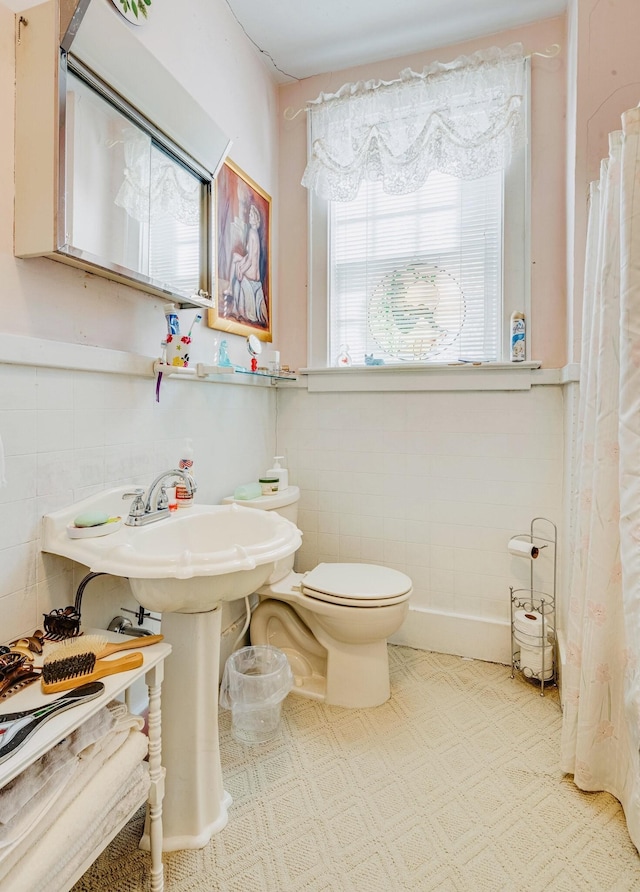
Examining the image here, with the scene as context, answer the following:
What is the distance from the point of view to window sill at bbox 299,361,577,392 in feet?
6.56

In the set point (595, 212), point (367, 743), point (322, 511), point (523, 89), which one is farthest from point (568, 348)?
point (367, 743)

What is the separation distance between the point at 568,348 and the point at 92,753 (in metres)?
1.99

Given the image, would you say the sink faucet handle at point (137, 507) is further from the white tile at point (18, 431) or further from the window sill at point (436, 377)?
the window sill at point (436, 377)

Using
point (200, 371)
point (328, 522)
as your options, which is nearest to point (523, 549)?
point (328, 522)

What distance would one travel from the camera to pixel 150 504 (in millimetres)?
1306

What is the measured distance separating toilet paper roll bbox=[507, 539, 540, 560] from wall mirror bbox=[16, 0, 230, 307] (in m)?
1.52

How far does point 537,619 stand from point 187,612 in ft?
4.64

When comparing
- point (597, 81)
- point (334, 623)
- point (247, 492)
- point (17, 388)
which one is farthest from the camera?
point (247, 492)

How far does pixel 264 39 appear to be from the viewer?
2.11m

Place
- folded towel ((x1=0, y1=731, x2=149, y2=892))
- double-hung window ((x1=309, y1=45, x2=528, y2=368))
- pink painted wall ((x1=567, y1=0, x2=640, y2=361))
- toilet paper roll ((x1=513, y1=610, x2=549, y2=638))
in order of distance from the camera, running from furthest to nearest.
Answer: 1. double-hung window ((x1=309, y1=45, x2=528, y2=368))
2. toilet paper roll ((x1=513, y1=610, x2=549, y2=638))
3. pink painted wall ((x1=567, y1=0, x2=640, y2=361))
4. folded towel ((x1=0, y1=731, x2=149, y2=892))

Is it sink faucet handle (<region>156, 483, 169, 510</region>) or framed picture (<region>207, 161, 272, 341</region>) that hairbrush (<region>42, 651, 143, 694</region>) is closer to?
sink faucet handle (<region>156, 483, 169, 510</region>)

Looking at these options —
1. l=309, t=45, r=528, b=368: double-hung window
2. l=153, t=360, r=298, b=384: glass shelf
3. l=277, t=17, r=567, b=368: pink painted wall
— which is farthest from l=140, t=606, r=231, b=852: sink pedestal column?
l=277, t=17, r=567, b=368: pink painted wall

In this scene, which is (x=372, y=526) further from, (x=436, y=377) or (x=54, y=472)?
(x=54, y=472)

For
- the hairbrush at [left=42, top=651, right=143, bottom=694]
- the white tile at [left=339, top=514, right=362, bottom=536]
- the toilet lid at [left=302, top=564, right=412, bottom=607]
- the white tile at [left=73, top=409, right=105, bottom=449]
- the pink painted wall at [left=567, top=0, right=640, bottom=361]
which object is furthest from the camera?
the white tile at [left=339, top=514, right=362, bottom=536]
